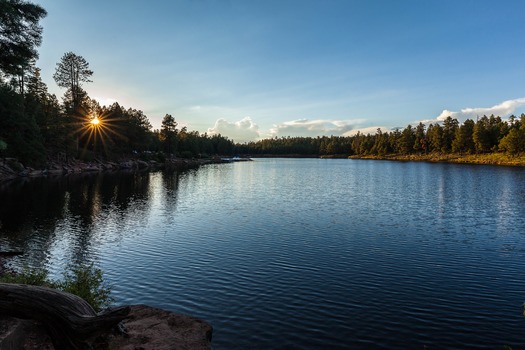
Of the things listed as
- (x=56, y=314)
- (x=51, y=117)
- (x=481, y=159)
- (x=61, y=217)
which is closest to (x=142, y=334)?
(x=56, y=314)

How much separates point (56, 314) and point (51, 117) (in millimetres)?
97878

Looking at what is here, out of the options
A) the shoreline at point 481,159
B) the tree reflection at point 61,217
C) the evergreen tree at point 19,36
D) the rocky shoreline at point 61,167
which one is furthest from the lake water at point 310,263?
the shoreline at point 481,159

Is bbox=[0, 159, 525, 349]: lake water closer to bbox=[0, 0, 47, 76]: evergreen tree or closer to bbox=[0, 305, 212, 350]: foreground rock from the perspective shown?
bbox=[0, 305, 212, 350]: foreground rock

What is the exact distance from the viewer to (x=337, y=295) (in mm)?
18109

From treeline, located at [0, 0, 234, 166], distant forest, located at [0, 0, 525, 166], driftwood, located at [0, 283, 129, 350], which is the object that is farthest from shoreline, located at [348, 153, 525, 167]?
driftwood, located at [0, 283, 129, 350]

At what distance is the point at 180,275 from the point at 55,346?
37.2 ft

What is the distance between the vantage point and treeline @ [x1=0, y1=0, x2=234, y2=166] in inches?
871

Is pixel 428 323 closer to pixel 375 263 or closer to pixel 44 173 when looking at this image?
pixel 375 263

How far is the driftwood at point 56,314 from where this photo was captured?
32.1ft

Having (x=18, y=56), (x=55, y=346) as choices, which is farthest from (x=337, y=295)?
(x=18, y=56)

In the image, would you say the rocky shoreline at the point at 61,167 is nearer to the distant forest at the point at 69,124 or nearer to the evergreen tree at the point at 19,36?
the distant forest at the point at 69,124

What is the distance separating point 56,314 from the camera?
389 inches

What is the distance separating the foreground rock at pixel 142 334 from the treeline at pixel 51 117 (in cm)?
1016

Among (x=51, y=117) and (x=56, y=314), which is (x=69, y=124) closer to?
(x=51, y=117)
